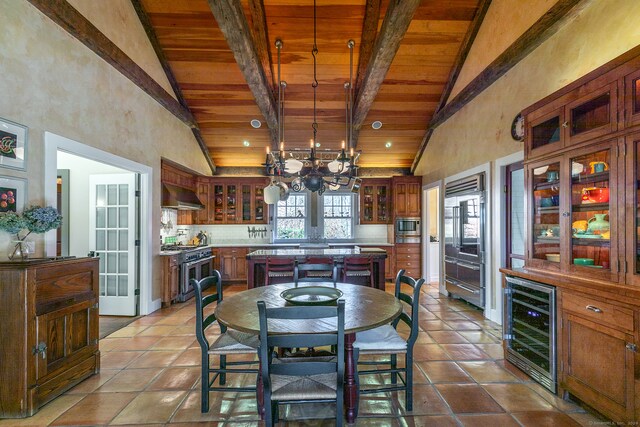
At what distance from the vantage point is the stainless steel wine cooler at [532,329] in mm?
2520

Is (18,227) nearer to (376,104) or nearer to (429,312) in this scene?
(429,312)

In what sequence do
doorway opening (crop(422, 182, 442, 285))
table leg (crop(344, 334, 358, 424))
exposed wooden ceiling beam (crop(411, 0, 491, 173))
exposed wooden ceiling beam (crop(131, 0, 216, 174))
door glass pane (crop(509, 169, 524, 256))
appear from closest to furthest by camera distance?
table leg (crop(344, 334, 358, 424))
door glass pane (crop(509, 169, 524, 256))
exposed wooden ceiling beam (crop(131, 0, 216, 174))
exposed wooden ceiling beam (crop(411, 0, 491, 173))
doorway opening (crop(422, 182, 442, 285))

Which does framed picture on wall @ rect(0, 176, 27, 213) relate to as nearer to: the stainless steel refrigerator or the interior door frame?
the interior door frame

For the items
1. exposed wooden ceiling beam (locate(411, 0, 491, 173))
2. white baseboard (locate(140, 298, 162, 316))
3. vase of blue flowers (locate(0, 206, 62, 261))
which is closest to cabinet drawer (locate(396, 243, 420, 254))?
exposed wooden ceiling beam (locate(411, 0, 491, 173))

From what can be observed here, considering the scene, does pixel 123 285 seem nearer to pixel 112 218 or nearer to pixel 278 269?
pixel 112 218

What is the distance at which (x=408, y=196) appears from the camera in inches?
288

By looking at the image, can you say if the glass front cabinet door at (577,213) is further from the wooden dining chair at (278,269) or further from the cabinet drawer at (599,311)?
the wooden dining chair at (278,269)

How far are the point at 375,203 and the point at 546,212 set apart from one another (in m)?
5.04

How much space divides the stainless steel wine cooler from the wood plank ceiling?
377 centimetres

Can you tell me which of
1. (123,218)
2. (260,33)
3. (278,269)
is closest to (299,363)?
(278,269)

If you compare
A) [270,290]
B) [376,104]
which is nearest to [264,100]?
[376,104]

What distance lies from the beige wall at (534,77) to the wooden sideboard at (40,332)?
192 inches

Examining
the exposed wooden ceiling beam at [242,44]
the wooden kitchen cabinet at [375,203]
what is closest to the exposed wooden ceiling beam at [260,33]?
the exposed wooden ceiling beam at [242,44]

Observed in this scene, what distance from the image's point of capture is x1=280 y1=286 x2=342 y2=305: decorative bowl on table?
7.73 feet
